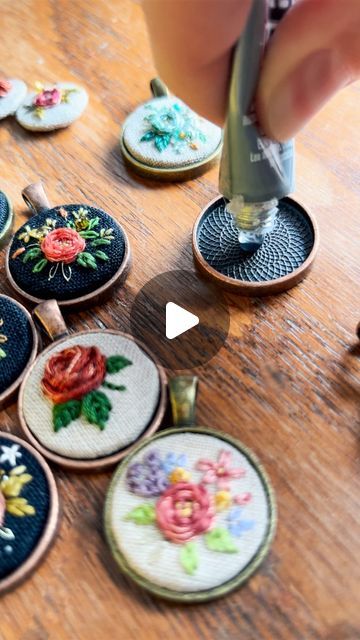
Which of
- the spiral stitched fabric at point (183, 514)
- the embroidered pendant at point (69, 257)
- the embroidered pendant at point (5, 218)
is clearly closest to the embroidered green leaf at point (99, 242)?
the embroidered pendant at point (69, 257)

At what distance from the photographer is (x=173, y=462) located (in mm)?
479

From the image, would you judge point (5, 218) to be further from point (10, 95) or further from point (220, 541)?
point (220, 541)

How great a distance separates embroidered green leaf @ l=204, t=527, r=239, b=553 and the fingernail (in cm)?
28

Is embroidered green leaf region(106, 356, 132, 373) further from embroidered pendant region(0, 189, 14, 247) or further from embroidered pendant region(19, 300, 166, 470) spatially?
embroidered pendant region(0, 189, 14, 247)

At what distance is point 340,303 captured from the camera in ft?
1.90

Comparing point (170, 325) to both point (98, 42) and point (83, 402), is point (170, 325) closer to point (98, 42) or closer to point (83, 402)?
point (83, 402)

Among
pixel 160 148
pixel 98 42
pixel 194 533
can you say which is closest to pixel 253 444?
pixel 194 533

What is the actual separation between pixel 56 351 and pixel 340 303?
247 millimetres

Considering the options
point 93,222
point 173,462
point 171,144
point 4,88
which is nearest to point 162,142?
point 171,144

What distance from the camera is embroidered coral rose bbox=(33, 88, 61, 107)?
2.53ft
